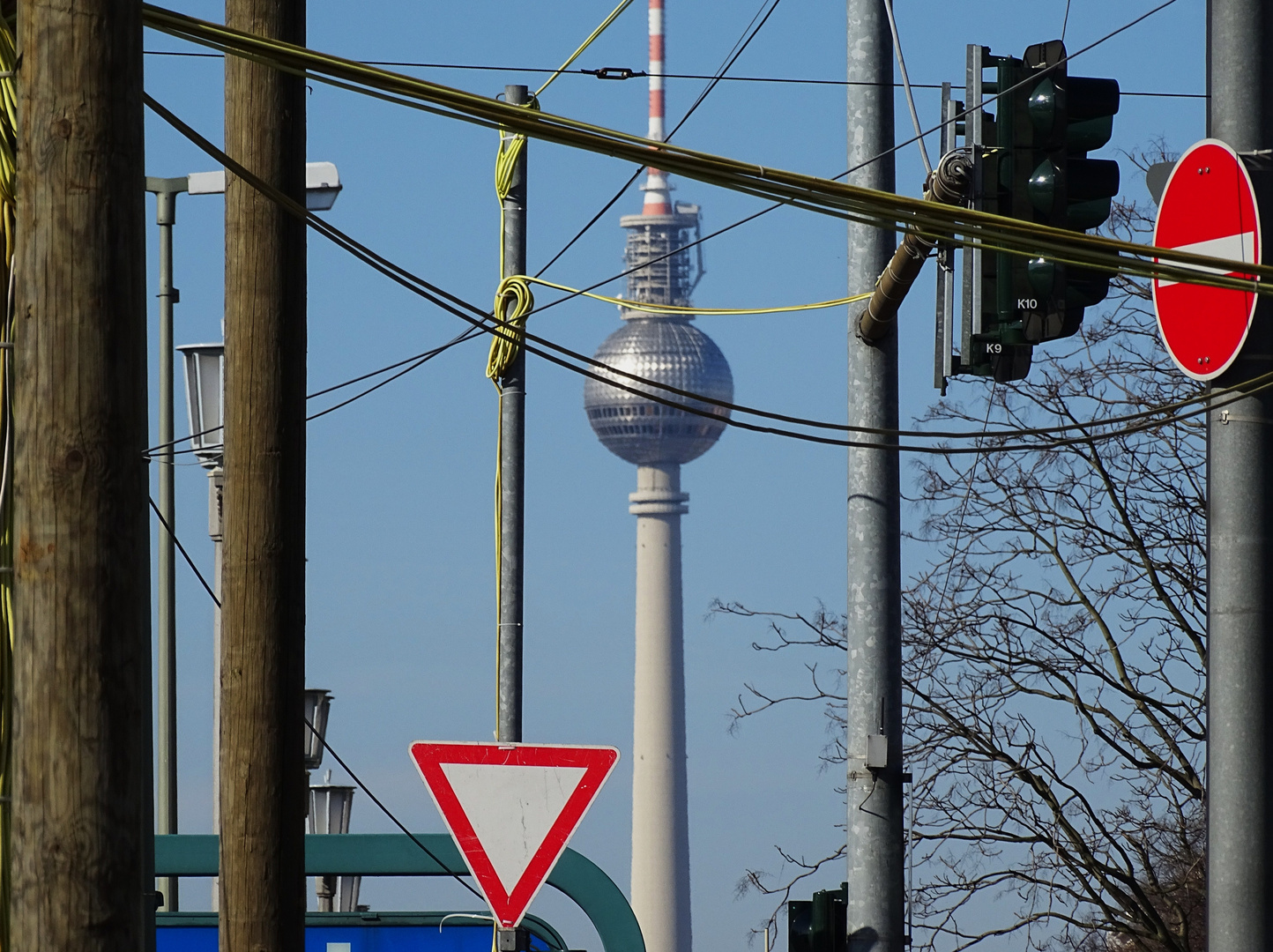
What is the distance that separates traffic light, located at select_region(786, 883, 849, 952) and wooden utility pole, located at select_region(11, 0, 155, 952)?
4888 mm

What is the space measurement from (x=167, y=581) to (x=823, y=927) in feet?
25.0

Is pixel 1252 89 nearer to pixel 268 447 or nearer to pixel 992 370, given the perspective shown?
pixel 992 370

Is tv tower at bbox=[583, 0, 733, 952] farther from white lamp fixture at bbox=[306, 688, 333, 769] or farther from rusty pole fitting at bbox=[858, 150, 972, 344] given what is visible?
rusty pole fitting at bbox=[858, 150, 972, 344]

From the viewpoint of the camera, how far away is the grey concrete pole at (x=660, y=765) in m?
144

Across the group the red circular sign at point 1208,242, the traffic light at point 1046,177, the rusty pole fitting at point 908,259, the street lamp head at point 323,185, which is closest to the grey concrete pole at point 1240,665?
the red circular sign at point 1208,242

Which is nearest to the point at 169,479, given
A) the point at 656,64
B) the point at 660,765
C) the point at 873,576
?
the point at 873,576

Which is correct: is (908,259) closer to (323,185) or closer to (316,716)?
(323,185)

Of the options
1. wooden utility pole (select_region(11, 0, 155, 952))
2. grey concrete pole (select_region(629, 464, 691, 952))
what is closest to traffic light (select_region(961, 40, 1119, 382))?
wooden utility pole (select_region(11, 0, 155, 952))

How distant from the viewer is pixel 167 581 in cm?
1524

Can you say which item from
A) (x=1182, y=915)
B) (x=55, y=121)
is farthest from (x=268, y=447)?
(x=1182, y=915)

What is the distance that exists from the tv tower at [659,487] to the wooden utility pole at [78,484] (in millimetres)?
129646

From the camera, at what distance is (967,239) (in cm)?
825

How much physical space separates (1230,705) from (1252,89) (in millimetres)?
1937

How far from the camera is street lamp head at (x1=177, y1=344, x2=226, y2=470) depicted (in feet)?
46.4
